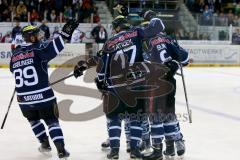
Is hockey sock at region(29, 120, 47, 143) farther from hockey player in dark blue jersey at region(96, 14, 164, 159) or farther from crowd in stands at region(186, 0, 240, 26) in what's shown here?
crowd in stands at region(186, 0, 240, 26)

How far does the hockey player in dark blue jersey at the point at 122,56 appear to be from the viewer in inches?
194

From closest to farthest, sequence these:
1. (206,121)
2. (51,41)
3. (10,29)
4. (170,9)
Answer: (51,41), (206,121), (10,29), (170,9)

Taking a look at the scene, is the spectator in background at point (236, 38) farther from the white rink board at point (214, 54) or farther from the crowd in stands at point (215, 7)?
the crowd in stands at point (215, 7)

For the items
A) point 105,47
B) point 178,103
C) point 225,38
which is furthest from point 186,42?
point 105,47

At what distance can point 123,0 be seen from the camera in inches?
816

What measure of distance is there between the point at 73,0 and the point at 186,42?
4.94 metres

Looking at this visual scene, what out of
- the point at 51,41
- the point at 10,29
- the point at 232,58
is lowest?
the point at 232,58

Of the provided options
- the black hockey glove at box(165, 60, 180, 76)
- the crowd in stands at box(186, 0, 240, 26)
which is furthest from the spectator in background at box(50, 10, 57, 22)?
the black hockey glove at box(165, 60, 180, 76)

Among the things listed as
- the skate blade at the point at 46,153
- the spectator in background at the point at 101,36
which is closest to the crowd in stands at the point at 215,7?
the spectator in background at the point at 101,36

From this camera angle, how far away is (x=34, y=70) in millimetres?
4848

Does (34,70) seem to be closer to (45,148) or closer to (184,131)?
(45,148)

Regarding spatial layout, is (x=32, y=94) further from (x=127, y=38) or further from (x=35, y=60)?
(x=127, y=38)

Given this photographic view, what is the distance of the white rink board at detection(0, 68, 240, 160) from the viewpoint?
5.46 m

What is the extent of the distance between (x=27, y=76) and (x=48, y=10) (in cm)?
1376
